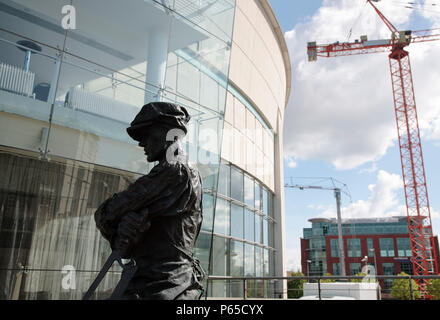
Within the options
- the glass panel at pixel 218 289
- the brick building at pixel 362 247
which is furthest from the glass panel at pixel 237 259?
the brick building at pixel 362 247

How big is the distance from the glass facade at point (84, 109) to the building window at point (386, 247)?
7446 centimetres

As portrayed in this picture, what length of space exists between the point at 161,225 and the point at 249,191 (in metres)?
13.4

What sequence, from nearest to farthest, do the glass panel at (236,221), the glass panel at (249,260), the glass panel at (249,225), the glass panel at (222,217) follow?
the glass panel at (222,217), the glass panel at (236,221), the glass panel at (249,260), the glass panel at (249,225)

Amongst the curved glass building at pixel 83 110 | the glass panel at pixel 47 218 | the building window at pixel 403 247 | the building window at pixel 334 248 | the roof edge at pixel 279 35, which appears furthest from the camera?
the building window at pixel 334 248

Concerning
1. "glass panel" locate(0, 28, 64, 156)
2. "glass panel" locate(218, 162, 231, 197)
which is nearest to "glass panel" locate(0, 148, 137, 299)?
"glass panel" locate(0, 28, 64, 156)

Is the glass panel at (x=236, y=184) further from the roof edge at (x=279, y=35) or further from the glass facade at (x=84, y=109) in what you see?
the roof edge at (x=279, y=35)

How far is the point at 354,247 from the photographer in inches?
2943

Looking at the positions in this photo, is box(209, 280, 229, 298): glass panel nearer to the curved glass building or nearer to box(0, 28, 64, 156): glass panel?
the curved glass building

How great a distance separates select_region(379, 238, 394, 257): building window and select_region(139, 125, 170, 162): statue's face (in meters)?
78.7

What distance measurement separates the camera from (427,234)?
43.0 m

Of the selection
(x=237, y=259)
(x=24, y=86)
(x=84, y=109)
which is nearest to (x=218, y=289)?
(x=237, y=259)

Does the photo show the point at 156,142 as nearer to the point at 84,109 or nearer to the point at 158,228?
the point at 158,228

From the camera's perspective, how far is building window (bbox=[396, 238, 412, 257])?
69938mm

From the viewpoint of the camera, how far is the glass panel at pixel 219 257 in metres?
12.0
